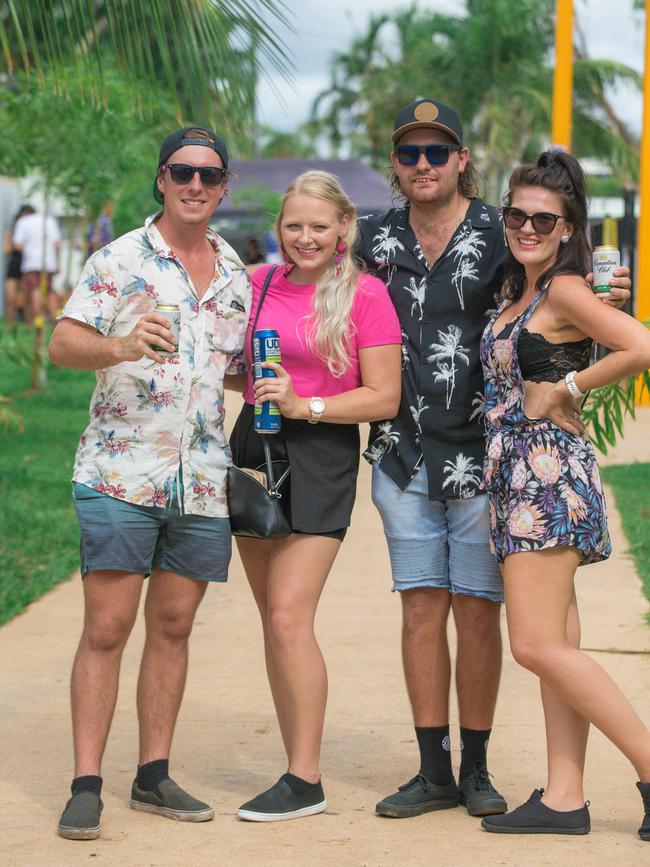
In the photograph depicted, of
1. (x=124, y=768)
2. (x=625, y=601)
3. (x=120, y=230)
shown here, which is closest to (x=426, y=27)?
(x=120, y=230)

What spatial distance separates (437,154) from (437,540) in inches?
48.6

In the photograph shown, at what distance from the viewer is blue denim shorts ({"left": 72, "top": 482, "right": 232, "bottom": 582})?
4508 mm

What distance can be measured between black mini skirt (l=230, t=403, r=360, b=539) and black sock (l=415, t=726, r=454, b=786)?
0.71 m

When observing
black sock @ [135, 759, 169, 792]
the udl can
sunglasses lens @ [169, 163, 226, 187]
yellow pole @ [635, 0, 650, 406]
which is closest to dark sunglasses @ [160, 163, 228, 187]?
sunglasses lens @ [169, 163, 226, 187]

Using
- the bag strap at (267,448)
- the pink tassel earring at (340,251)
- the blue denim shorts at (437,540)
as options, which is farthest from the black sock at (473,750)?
the pink tassel earring at (340,251)

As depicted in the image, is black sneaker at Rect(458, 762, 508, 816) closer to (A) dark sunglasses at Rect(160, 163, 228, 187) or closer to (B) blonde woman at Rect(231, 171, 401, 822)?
(B) blonde woman at Rect(231, 171, 401, 822)

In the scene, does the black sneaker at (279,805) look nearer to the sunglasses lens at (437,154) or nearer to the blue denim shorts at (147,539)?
the blue denim shorts at (147,539)

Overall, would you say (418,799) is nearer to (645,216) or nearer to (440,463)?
(440,463)

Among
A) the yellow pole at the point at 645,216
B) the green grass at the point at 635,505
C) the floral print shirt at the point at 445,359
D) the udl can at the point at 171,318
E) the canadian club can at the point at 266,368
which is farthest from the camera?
the yellow pole at the point at 645,216

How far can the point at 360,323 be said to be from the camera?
15.0ft

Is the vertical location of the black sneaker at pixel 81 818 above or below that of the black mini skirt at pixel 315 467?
below

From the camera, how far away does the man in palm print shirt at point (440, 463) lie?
4645 mm

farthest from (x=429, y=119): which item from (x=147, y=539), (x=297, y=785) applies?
(x=297, y=785)

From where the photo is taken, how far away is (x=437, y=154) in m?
4.65
